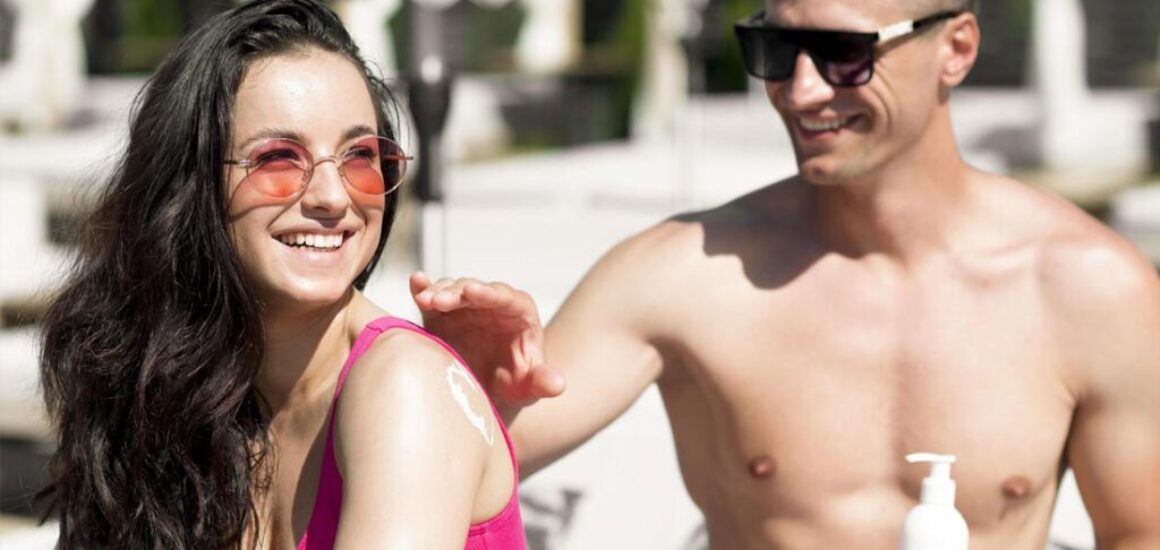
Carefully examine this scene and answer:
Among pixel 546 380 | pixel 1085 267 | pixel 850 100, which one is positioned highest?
pixel 850 100

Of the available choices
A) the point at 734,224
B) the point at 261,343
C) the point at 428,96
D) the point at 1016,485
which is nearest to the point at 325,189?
the point at 261,343

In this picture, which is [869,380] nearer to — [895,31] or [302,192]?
[895,31]

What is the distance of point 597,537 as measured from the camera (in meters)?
3.40

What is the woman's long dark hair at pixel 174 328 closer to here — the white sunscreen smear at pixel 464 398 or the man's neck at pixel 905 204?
the white sunscreen smear at pixel 464 398

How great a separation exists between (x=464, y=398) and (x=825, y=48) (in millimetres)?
792

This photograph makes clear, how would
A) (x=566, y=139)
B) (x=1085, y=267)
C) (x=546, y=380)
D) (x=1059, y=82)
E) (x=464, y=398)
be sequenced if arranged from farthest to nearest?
1. (x=566, y=139)
2. (x=1059, y=82)
3. (x=1085, y=267)
4. (x=546, y=380)
5. (x=464, y=398)

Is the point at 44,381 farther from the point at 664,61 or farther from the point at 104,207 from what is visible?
the point at 664,61

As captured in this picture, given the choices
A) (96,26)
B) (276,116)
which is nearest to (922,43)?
(276,116)

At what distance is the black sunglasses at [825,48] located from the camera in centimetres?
229

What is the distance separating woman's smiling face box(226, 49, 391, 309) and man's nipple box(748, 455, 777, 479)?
86 centimetres

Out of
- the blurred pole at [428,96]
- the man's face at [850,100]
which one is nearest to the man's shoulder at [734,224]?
the man's face at [850,100]

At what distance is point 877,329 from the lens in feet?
8.18

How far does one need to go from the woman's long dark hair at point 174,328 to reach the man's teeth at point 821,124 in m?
0.62

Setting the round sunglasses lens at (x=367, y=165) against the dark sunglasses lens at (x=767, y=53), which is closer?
the round sunglasses lens at (x=367, y=165)
